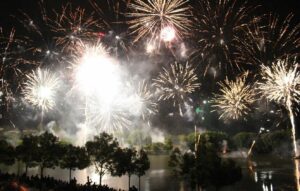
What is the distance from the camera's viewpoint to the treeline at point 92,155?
2003 inches

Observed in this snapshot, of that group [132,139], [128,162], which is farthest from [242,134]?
[128,162]

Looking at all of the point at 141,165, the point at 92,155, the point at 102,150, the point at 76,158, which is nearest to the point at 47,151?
the point at 76,158

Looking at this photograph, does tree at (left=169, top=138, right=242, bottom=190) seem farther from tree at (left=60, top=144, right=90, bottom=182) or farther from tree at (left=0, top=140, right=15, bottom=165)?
tree at (left=0, top=140, right=15, bottom=165)

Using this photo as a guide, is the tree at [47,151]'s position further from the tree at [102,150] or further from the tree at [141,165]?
the tree at [141,165]

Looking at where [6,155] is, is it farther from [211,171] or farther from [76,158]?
[211,171]

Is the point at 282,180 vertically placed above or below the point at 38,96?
below

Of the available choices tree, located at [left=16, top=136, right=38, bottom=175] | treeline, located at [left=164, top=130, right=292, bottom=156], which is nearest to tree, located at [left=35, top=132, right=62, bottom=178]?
tree, located at [left=16, top=136, right=38, bottom=175]

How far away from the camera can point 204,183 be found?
44.0m

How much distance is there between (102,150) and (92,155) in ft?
6.70

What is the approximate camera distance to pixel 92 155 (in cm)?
5166

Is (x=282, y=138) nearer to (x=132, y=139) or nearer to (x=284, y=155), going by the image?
(x=284, y=155)

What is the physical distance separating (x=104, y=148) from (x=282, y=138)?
97557 millimetres

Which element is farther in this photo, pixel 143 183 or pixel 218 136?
pixel 218 136

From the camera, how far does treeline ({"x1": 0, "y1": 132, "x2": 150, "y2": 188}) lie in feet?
167
